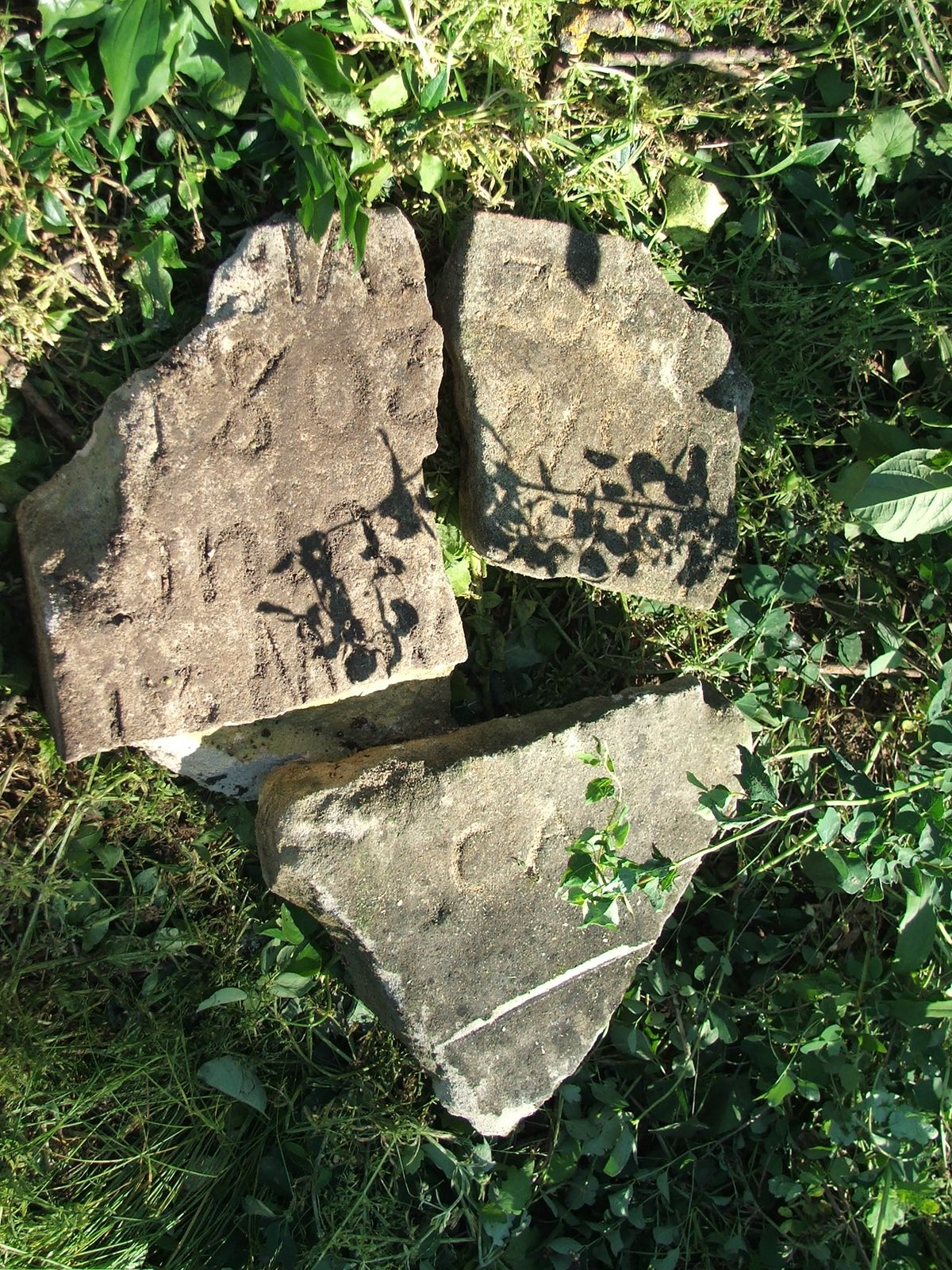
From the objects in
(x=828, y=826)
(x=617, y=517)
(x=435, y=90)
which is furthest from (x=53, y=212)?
(x=828, y=826)

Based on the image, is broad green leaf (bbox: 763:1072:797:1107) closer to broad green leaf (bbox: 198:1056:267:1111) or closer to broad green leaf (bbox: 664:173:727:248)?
broad green leaf (bbox: 198:1056:267:1111)

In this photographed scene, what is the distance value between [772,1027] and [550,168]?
227 cm

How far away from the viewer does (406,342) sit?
219 centimetres

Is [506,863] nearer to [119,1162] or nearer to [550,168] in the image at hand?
[119,1162]

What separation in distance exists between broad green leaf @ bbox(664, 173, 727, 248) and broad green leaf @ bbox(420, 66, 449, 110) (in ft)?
2.28

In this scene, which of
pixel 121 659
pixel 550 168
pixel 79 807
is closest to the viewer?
pixel 121 659

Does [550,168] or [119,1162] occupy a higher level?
[550,168]

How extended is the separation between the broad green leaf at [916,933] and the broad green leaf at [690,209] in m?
1.80

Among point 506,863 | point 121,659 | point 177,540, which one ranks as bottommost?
point 506,863

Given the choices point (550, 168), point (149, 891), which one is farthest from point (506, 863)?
point (550, 168)

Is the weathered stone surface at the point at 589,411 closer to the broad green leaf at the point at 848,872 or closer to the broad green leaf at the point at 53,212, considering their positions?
the broad green leaf at the point at 848,872

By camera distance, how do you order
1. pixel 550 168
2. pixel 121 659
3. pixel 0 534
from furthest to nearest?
pixel 550 168 < pixel 0 534 < pixel 121 659

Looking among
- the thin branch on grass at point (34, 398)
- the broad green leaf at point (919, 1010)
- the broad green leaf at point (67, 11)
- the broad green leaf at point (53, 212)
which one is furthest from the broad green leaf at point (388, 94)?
A: the broad green leaf at point (919, 1010)

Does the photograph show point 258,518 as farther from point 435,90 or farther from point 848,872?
point 848,872
